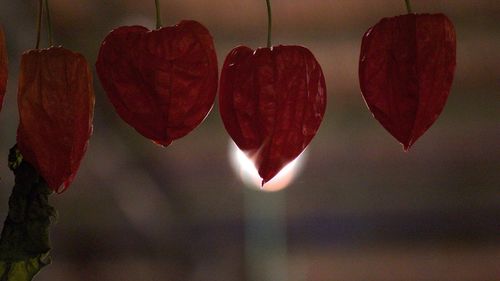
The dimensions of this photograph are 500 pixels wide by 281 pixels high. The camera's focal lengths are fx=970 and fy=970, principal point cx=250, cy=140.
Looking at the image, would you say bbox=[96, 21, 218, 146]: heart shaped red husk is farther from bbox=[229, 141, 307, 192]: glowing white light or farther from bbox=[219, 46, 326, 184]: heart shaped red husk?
bbox=[229, 141, 307, 192]: glowing white light

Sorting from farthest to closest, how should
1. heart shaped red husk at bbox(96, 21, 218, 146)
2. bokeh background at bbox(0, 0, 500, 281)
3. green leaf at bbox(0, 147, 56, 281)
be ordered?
1. bokeh background at bbox(0, 0, 500, 281)
2. green leaf at bbox(0, 147, 56, 281)
3. heart shaped red husk at bbox(96, 21, 218, 146)

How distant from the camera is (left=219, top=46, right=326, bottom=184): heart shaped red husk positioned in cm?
86

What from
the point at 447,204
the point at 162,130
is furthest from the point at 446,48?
the point at 447,204

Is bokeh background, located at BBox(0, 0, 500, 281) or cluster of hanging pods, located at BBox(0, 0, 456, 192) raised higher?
cluster of hanging pods, located at BBox(0, 0, 456, 192)

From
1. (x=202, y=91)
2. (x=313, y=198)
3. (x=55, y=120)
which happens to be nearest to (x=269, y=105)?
(x=202, y=91)

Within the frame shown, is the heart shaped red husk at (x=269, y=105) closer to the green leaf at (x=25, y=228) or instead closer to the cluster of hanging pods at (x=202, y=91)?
the cluster of hanging pods at (x=202, y=91)

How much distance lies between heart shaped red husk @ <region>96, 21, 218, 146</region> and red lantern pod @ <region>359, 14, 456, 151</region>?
0.14 meters

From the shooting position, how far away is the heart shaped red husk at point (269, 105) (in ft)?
2.81

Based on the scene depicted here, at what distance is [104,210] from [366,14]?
6.42 feet

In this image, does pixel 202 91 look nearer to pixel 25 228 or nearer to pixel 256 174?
pixel 25 228

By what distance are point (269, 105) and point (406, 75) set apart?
0.12 m

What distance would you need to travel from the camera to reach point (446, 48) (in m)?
0.87

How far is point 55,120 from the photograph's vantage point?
835mm

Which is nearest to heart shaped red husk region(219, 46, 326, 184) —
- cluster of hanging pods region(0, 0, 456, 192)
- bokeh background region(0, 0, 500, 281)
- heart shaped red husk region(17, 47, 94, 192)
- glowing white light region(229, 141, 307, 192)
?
cluster of hanging pods region(0, 0, 456, 192)
